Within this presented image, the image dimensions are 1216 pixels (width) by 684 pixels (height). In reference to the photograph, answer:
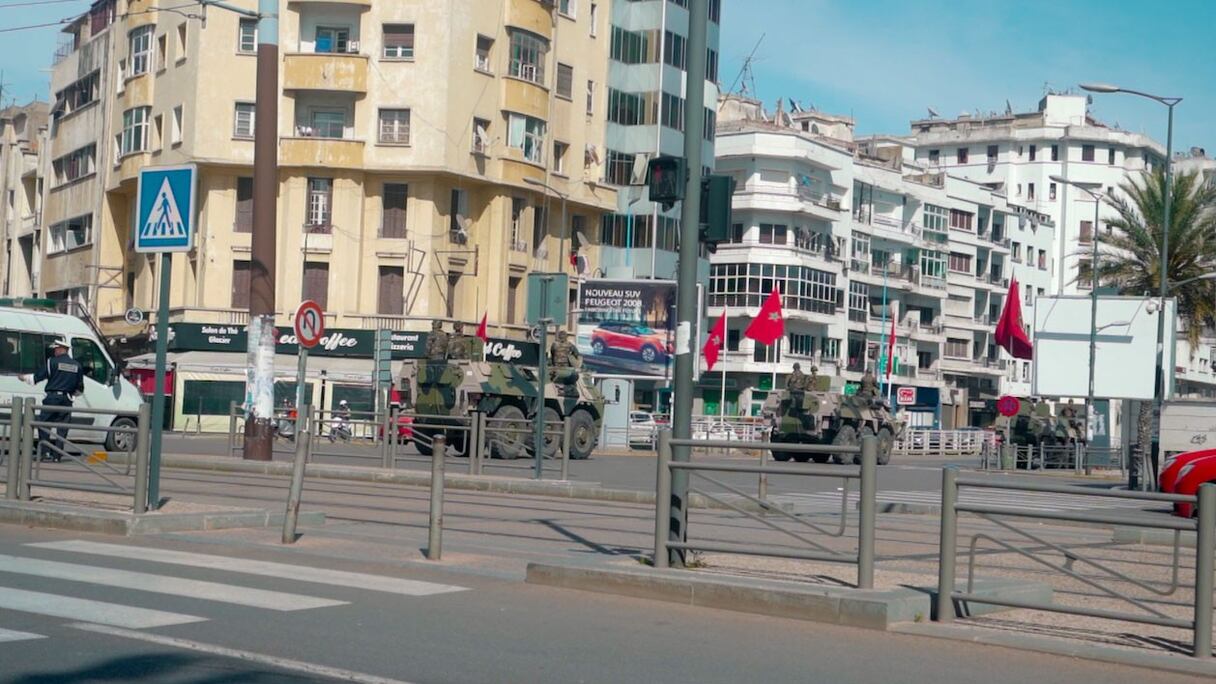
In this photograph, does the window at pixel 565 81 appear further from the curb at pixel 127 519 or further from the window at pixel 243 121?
the curb at pixel 127 519

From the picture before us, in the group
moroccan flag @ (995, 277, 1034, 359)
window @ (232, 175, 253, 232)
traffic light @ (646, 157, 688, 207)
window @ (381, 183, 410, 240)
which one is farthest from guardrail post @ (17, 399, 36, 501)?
window @ (232, 175, 253, 232)

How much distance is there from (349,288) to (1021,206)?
5069cm

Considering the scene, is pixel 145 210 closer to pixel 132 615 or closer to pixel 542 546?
pixel 542 546

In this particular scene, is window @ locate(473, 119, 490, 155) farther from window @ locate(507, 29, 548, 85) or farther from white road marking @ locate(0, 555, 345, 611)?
white road marking @ locate(0, 555, 345, 611)

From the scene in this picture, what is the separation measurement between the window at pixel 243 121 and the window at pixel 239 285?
13.7 feet

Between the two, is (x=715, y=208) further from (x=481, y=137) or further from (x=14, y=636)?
(x=481, y=137)

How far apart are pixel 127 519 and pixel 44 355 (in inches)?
602

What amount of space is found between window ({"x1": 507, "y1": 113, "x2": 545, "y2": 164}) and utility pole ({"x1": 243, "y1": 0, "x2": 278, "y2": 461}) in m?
28.3

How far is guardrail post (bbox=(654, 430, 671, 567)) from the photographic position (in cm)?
966

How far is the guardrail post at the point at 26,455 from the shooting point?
13586 millimetres

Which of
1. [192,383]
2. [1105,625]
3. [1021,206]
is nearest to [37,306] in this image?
[192,383]

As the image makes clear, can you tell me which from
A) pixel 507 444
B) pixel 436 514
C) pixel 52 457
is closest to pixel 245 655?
pixel 436 514

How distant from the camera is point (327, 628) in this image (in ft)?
26.0

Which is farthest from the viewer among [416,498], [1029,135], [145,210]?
[1029,135]
